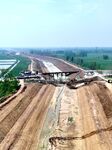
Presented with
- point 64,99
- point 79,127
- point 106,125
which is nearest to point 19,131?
point 79,127

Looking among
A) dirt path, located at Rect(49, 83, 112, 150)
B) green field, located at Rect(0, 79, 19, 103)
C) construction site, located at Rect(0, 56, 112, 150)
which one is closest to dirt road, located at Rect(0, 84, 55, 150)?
construction site, located at Rect(0, 56, 112, 150)

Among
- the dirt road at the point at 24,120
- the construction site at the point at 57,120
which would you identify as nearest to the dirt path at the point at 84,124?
the construction site at the point at 57,120

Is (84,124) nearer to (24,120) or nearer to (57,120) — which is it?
(57,120)

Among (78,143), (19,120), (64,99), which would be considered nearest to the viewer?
(78,143)

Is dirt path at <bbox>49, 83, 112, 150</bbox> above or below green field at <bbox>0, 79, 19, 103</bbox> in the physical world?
above

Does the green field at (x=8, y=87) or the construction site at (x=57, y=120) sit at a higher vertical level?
the construction site at (x=57, y=120)

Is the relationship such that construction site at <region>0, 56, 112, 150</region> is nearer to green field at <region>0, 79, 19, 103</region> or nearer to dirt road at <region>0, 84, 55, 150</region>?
dirt road at <region>0, 84, 55, 150</region>

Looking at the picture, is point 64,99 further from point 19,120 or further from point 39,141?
point 39,141

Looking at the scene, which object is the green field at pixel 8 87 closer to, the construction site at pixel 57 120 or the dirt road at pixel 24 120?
the construction site at pixel 57 120

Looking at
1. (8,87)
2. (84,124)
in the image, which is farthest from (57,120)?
(8,87)
